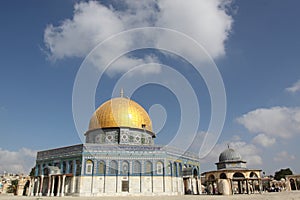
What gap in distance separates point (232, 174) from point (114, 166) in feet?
53.2

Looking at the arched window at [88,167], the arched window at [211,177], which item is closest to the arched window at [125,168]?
the arched window at [88,167]

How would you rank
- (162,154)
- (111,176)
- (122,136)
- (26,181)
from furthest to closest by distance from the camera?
1. (26,181)
2. (122,136)
3. (162,154)
4. (111,176)

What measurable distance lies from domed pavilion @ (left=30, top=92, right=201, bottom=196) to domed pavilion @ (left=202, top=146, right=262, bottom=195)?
3134 mm

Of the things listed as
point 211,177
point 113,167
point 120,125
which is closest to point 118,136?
point 120,125

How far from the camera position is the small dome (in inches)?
1539

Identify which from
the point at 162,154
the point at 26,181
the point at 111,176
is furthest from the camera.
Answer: the point at 26,181

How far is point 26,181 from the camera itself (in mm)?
35250

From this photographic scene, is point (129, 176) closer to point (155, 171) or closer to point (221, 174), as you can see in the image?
point (155, 171)

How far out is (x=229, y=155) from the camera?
39531 millimetres

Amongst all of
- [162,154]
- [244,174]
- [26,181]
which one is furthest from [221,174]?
[26,181]

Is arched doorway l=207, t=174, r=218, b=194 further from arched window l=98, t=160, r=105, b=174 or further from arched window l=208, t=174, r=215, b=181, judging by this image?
arched window l=98, t=160, r=105, b=174

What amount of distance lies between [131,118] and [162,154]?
6943 mm

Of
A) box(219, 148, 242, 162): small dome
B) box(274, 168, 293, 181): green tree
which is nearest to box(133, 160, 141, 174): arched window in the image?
box(219, 148, 242, 162): small dome

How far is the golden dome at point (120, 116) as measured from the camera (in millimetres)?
33844
